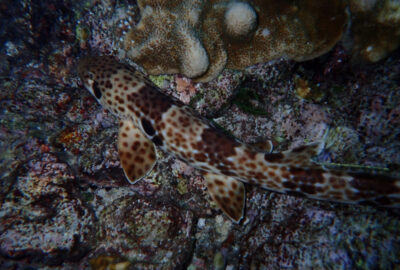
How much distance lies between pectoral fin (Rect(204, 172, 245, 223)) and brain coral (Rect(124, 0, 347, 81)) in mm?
1818

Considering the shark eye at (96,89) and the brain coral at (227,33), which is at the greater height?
the brain coral at (227,33)

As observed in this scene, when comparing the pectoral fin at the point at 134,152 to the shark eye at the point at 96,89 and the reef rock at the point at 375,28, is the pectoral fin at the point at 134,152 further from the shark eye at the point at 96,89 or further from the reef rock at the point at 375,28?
the reef rock at the point at 375,28

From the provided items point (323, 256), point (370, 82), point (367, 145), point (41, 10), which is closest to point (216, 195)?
point (323, 256)

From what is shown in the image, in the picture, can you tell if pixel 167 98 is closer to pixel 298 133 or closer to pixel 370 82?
pixel 298 133

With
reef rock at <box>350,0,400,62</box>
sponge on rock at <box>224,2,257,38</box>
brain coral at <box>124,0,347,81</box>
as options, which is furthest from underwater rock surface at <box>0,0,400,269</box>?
sponge on rock at <box>224,2,257,38</box>

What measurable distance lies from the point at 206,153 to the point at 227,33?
198 centimetres

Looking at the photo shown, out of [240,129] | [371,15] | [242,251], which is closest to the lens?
[371,15]

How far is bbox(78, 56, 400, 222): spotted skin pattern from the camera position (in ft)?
9.42

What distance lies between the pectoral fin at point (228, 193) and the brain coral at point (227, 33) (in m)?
1.82

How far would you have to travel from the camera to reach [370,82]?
3299 millimetres

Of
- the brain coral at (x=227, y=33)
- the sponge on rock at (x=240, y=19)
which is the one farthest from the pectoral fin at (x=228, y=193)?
the sponge on rock at (x=240, y=19)

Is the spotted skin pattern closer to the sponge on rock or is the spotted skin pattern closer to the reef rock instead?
the sponge on rock

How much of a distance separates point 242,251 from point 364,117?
2.88m

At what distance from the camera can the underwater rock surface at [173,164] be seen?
2.92 metres
